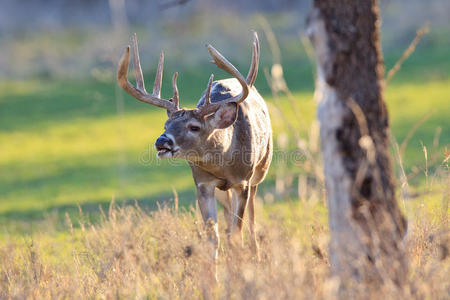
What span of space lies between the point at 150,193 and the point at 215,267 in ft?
27.8

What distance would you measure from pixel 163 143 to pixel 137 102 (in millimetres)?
19047

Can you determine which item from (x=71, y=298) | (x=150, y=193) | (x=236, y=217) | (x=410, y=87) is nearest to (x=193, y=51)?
(x=410, y=87)

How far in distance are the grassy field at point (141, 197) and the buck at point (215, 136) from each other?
13.2 inches

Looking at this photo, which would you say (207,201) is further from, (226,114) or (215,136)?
(226,114)

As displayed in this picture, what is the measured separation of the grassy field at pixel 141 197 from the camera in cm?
615

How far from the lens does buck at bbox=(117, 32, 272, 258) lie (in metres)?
7.91

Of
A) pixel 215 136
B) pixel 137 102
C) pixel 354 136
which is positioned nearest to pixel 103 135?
pixel 137 102

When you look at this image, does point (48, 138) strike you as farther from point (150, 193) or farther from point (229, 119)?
point (229, 119)

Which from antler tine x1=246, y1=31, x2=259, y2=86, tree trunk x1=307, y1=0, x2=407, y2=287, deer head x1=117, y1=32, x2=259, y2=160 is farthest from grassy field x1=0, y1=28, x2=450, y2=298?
antler tine x1=246, y1=31, x2=259, y2=86

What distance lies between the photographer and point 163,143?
25.3 ft

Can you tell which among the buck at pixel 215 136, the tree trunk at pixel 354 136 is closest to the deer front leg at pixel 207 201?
the buck at pixel 215 136

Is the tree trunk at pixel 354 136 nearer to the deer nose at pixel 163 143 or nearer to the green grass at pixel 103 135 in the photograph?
the deer nose at pixel 163 143

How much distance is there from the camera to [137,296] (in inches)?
238

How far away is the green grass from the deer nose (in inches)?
115
